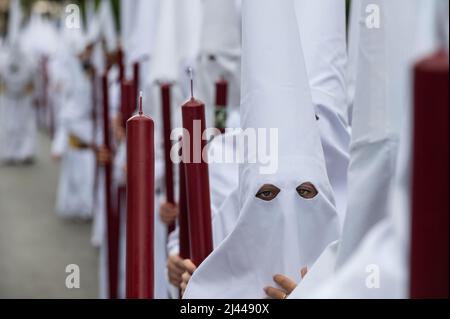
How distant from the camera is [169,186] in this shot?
7.04 feet

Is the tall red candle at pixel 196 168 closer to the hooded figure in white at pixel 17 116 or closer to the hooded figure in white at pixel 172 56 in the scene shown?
the hooded figure in white at pixel 172 56

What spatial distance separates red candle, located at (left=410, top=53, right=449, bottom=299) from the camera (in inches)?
20.8

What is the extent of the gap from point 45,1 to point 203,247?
16678 millimetres

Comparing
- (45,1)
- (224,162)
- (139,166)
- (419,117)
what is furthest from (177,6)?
(45,1)

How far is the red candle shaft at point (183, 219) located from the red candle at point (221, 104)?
3.70 feet

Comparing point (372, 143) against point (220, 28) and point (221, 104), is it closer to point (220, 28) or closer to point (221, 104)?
point (221, 104)

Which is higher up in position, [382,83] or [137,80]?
[137,80]

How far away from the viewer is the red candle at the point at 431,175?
0.53 m

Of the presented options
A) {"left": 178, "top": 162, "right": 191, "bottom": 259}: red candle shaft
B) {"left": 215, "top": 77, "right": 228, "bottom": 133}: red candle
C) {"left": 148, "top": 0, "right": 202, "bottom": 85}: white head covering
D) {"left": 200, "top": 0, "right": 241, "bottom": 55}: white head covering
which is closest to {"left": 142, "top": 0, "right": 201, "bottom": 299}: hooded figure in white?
{"left": 148, "top": 0, "right": 202, "bottom": 85}: white head covering

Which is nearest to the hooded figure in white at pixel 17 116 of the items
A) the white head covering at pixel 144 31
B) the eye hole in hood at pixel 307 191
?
the white head covering at pixel 144 31

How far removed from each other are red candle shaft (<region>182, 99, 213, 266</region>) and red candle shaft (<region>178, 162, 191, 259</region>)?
0.54 feet

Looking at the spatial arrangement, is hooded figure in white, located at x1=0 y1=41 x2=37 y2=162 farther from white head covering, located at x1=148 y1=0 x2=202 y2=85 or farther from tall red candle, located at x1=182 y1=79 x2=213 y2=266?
tall red candle, located at x1=182 y1=79 x2=213 y2=266

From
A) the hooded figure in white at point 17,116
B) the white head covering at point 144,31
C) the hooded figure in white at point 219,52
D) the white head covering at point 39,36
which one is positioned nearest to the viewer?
the hooded figure in white at point 219,52
